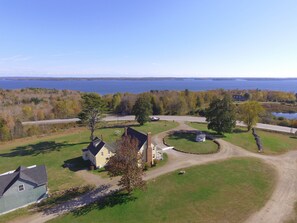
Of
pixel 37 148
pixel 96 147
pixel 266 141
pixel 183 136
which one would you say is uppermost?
pixel 96 147

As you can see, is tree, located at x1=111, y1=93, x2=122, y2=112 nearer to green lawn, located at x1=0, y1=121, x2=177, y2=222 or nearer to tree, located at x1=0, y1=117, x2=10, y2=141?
green lawn, located at x1=0, y1=121, x2=177, y2=222

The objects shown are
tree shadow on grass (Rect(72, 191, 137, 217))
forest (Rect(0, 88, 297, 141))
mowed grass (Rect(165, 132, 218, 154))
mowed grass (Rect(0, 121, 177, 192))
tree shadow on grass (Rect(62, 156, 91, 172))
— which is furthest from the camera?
forest (Rect(0, 88, 297, 141))

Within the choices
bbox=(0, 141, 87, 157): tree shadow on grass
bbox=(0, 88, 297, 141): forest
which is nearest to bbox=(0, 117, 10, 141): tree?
bbox=(0, 88, 297, 141): forest

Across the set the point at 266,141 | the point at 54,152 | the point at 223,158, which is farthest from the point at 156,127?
the point at 54,152

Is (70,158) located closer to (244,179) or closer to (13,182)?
(13,182)

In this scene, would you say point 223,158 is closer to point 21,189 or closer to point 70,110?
point 21,189

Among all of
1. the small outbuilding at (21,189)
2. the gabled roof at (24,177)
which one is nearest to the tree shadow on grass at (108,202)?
the small outbuilding at (21,189)
